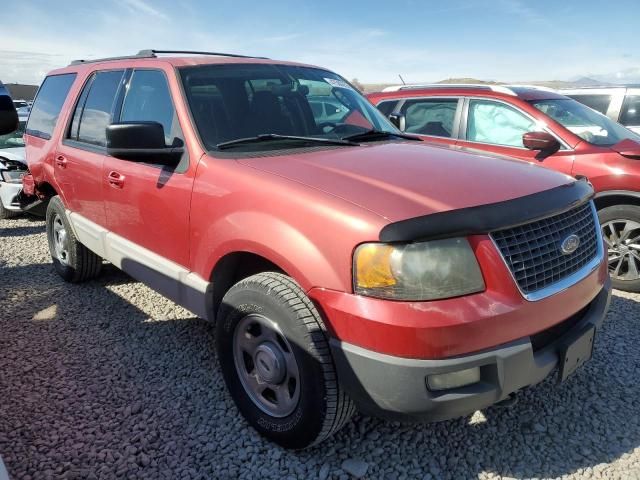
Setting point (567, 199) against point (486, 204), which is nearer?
point (486, 204)

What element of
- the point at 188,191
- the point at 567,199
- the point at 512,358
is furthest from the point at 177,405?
the point at 567,199

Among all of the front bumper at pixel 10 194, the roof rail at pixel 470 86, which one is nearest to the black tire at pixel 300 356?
the roof rail at pixel 470 86

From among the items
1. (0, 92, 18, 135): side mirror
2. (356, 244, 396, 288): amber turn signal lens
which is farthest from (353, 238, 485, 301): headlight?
(0, 92, 18, 135): side mirror

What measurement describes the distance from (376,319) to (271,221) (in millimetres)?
684

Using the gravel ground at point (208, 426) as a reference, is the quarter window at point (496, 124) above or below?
above

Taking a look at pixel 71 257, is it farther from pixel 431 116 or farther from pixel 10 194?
pixel 431 116

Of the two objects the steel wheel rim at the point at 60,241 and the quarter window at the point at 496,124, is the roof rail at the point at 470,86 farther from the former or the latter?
the steel wheel rim at the point at 60,241

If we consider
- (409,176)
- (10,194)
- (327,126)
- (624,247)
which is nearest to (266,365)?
(409,176)

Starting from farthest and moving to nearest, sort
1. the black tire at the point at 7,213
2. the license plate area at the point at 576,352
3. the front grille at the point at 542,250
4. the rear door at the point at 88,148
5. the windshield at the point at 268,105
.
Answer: the black tire at the point at 7,213, the rear door at the point at 88,148, the windshield at the point at 268,105, the license plate area at the point at 576,352, the front grille at the point at 542,250

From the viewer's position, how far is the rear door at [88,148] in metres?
3.69

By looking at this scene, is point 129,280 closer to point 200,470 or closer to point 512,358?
point 200,470

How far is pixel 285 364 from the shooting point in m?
2.32

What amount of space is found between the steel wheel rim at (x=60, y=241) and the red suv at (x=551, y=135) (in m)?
3.24

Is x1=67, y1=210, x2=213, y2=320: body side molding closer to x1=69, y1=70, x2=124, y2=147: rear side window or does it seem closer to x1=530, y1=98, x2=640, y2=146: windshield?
x1=69, y1=70, x2=124, y2=147: rear side window
